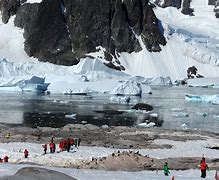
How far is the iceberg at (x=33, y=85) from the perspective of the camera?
121 meters

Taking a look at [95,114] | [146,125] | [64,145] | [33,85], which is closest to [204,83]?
[33,85]

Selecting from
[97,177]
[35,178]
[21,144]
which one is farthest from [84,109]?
[35,178]

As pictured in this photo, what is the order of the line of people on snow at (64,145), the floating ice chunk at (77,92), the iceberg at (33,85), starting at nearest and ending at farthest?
1. the line of people on snow at (64,145)
2. the floating ice chunk at (77,92)
3. the iceberg at (33,85)

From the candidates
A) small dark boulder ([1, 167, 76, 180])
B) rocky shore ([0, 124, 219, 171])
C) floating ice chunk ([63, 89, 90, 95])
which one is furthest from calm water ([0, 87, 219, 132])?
small dark boulder ([1, 167, 76, 180])

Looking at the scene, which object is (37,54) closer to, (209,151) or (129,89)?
(129,89)

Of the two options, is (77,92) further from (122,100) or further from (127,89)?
(122,100)

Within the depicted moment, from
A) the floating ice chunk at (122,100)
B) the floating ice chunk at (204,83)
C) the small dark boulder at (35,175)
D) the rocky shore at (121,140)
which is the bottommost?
the rocky shore at (121,140)

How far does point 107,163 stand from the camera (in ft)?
116

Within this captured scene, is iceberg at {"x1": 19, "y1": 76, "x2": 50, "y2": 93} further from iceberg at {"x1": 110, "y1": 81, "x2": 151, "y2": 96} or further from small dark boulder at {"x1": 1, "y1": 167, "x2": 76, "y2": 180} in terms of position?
small dark boulder at {"x1": 1, "y1": 167, "x2": 76, "y2": 180}

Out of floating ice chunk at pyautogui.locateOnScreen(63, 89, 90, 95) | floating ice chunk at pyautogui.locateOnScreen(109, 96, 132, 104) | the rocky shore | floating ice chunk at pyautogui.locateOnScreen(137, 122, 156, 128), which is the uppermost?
floating ice chunk at pyautogui.locateOnScreen(63, 89, 90, 95)

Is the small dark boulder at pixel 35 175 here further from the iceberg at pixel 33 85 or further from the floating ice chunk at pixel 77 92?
the iceberg at pixel 33 85

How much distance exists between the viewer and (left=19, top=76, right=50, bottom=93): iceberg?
121m

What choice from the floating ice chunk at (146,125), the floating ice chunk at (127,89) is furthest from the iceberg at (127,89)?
the floating ice chunk at (146,125)

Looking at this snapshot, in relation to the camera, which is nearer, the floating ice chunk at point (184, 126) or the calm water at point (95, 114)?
the floating ice chunk at point (184, 126)
